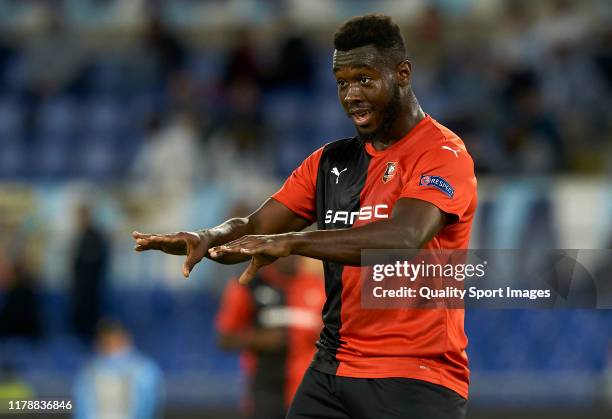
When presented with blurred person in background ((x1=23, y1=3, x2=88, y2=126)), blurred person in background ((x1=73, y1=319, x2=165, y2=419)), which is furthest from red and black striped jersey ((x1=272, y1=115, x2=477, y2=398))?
blurred person in background ((x1=23, y1=3, x2=88, y2=126))

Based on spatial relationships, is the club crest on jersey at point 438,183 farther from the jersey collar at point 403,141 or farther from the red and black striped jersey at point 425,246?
the jersey collar at point 403,141

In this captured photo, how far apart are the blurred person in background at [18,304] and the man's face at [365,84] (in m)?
7.53

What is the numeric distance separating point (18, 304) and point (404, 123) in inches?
298

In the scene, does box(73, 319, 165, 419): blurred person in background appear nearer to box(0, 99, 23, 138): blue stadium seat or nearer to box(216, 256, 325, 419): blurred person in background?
box(216, 256, 325, 419): blurred person in background

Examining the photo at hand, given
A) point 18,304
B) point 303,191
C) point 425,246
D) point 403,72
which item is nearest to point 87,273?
point 18,304

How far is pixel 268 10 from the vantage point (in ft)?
50.6

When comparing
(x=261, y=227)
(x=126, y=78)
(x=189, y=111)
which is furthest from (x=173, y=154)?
(x=261, y=227)

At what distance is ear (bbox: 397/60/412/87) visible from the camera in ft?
13.5

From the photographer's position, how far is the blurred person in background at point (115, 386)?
306 inches

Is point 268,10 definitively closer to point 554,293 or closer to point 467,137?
point 467,137

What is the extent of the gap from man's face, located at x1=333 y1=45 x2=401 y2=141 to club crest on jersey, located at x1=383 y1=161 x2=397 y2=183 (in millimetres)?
147

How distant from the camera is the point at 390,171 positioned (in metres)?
4.12

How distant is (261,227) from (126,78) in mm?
9972

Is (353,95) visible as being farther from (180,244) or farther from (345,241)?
(180,244)
